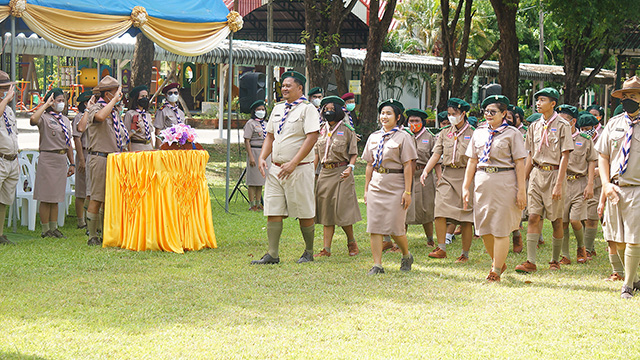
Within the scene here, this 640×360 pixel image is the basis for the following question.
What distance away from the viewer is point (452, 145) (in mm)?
8820

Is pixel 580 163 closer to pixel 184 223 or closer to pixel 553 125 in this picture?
pixel 553 125

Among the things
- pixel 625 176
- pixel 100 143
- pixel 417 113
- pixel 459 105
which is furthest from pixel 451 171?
pixel 100 143

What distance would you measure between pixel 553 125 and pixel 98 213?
5.59 m

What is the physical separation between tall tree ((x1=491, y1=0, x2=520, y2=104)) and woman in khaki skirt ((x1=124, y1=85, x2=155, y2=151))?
1366 cm

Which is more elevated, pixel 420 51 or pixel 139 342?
pixel 420 51

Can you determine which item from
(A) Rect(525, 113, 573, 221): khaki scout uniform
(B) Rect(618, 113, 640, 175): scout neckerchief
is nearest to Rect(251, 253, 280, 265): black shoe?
(A) Rect(525, 113, 573, 221): khaki scout uniform

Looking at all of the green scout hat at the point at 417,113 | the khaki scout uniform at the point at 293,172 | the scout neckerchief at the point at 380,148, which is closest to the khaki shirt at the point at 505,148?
the scout neckerchief at the point at 380,148

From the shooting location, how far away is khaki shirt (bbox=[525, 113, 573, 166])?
25.7ft

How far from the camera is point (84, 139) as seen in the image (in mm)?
10516

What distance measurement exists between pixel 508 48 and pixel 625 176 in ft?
52.1

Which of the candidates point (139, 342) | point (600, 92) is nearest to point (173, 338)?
point (139, 342)

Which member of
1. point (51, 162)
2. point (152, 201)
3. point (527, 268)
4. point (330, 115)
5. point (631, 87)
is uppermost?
point (631, 87)

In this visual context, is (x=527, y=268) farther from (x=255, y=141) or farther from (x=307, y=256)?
(x=255, y=141)

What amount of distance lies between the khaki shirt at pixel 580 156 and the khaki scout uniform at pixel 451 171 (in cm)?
119
